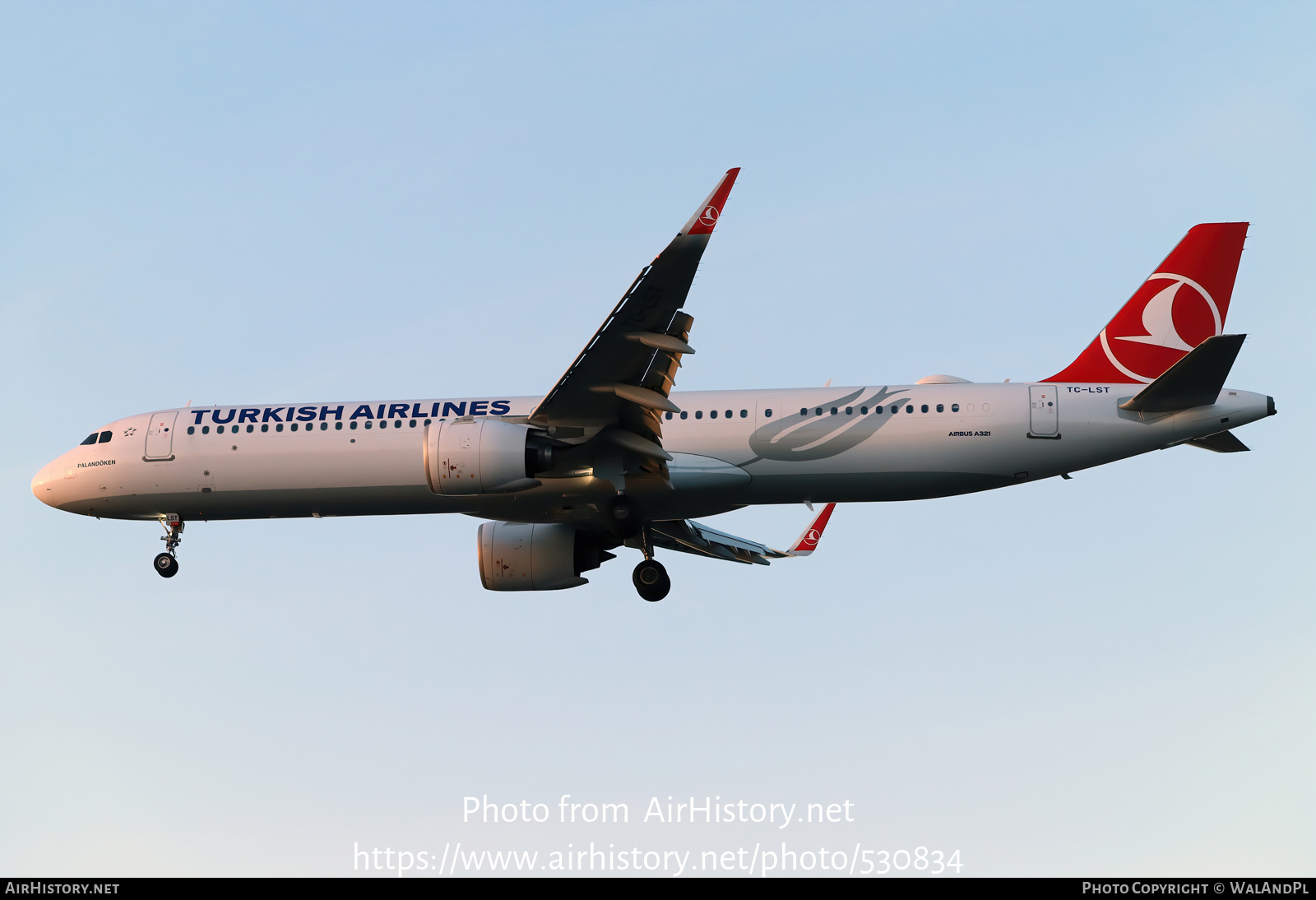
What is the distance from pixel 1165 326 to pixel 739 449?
9161 mm

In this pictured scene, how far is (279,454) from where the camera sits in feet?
89.2

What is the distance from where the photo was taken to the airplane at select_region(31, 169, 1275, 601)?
24.3m

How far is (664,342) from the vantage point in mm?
22062

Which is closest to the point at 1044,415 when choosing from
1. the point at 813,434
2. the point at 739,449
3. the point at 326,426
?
the point at 813,434

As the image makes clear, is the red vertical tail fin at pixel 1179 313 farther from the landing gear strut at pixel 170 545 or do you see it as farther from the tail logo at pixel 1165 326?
the landing gear strut at pixel 170 545

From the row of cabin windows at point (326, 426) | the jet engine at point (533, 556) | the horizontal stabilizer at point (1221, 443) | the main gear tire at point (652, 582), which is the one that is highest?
the row of cabin windows at point (326, 426)

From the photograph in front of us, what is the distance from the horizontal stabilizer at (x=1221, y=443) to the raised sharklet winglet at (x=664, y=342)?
10.4 meters

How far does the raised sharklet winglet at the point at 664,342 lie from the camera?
72.1 ft

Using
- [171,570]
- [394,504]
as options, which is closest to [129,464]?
[171,570]

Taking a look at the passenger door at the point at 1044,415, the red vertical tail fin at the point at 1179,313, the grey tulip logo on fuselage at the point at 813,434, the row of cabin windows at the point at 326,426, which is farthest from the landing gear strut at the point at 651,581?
the red vertical tail fin at the point at 1179,313

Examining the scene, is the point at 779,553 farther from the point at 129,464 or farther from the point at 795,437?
the point at 129,464

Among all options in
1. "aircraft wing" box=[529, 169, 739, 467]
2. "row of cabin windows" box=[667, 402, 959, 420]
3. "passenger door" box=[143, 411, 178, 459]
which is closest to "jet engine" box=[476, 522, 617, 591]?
"row of cabin windows" box=[667, 402, 959, 420]

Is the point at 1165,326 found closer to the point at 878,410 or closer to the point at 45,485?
the point at 878,410

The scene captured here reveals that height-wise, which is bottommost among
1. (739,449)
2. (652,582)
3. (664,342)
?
(652,582)
